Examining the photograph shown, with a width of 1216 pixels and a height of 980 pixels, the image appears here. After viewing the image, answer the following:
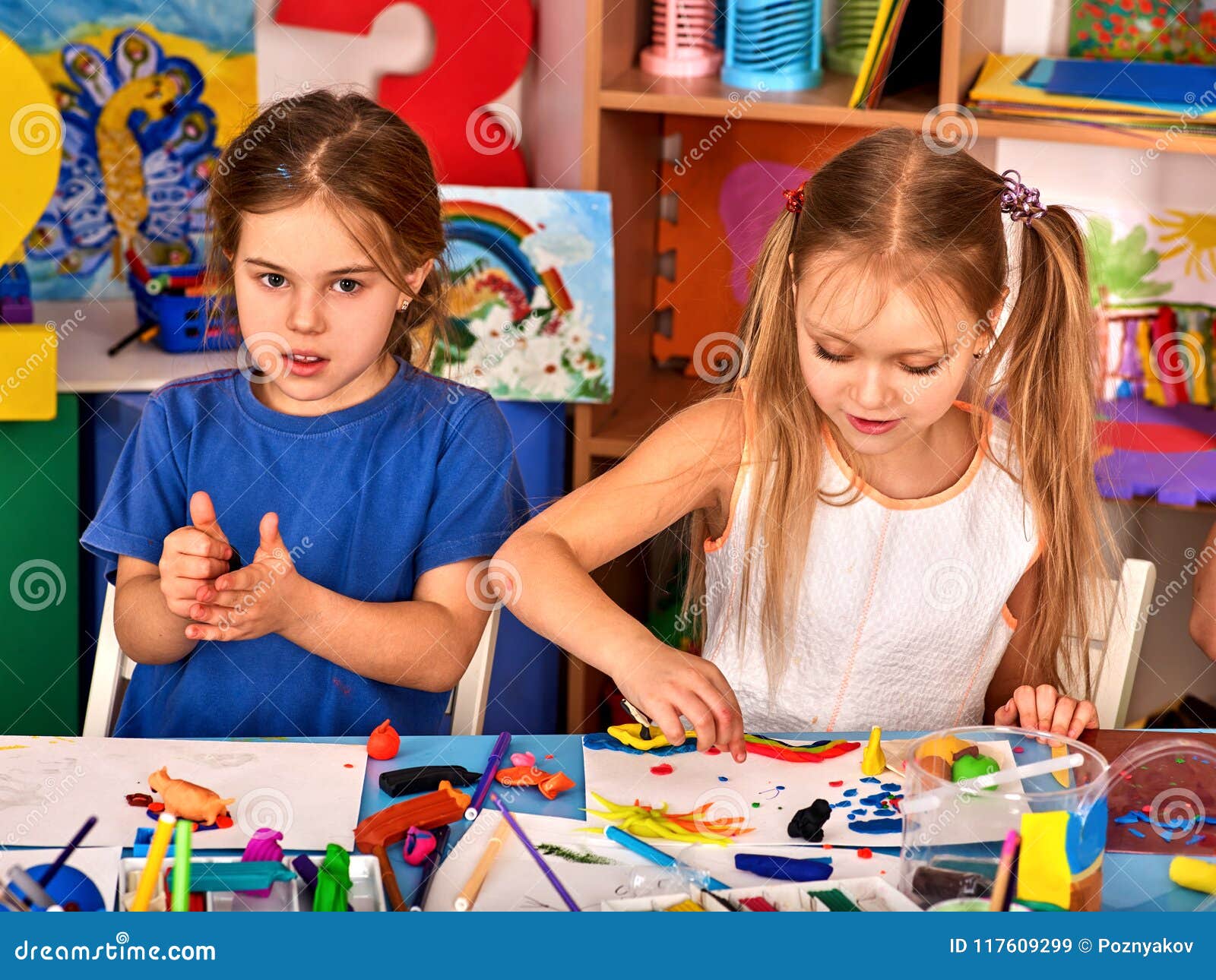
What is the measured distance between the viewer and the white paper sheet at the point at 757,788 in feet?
3.04

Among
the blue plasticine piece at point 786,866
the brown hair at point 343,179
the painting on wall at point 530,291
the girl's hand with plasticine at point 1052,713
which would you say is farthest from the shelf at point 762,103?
the blue plasticine piece at point 786,866

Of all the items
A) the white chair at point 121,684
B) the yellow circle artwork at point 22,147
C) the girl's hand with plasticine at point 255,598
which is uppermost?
the yellow circle artwork at point 22,147

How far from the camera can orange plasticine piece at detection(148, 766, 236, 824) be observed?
0.90m

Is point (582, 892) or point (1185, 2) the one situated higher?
point (1185, 2)

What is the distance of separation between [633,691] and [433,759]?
0.53 ft

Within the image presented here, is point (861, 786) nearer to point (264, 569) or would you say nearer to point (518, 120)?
point (264, 569)

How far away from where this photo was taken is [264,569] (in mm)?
1082

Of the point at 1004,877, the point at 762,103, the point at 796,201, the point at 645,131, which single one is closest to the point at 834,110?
the point at 762,103

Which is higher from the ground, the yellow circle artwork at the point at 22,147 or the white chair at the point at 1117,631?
the yellow circle artwork at the point at 22,147

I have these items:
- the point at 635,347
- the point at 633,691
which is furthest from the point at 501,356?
the point at 633,691

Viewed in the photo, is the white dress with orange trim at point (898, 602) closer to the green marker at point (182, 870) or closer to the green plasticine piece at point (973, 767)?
the green plasticine piece at point (973, 767)

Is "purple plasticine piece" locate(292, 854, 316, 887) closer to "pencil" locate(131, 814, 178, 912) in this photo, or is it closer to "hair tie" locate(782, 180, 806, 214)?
"pencil" locate(131, 814, 178, 912)

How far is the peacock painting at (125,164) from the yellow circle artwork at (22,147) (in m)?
0.41

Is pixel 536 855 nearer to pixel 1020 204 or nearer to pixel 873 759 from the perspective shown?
pixel 873 759
